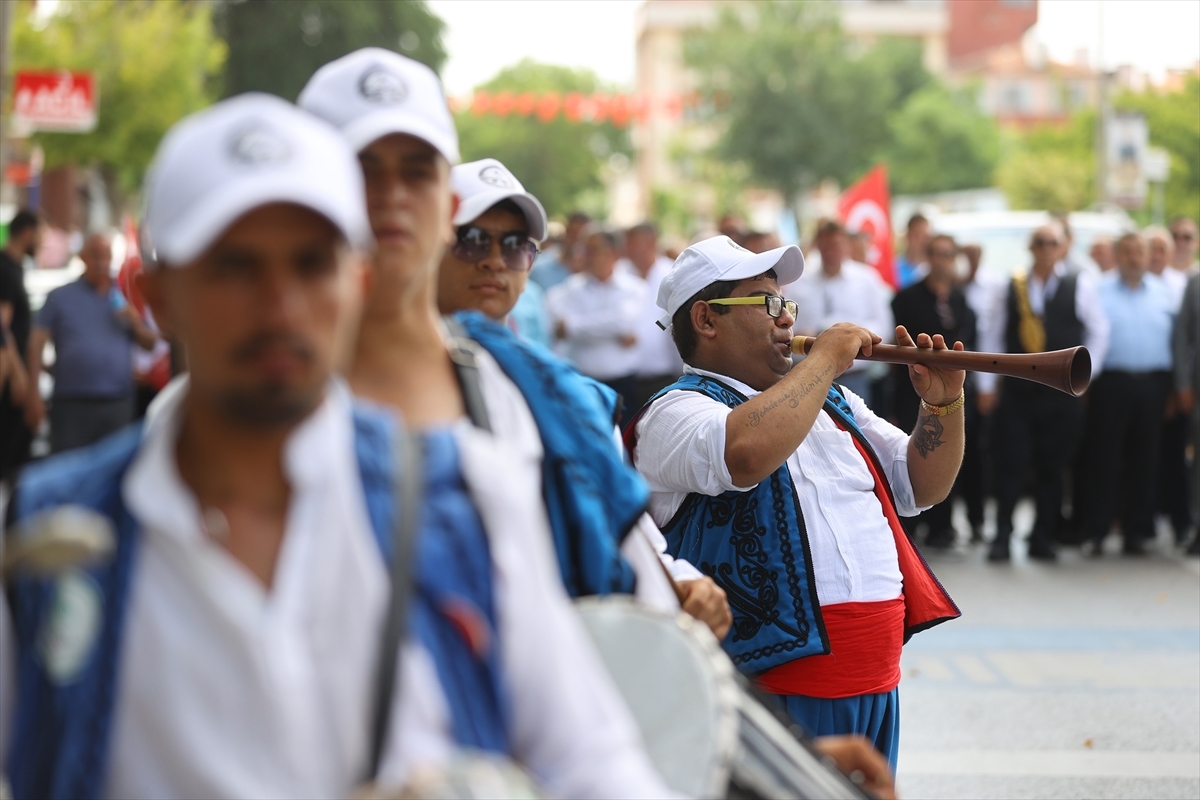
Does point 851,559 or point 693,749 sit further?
point 851,559

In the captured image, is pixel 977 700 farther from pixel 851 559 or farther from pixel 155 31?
pixel 155 31

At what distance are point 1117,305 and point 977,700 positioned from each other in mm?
5115

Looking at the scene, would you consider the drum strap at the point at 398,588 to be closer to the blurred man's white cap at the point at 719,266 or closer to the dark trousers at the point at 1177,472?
the blurred man's white cap at the point at 719,266

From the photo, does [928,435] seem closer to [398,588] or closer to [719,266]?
[719,266]

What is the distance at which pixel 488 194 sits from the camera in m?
3.57

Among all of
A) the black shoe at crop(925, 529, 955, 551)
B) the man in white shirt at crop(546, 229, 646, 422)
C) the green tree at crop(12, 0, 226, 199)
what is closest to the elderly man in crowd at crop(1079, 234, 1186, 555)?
the black shoe at crop(925, 529, 955, 551)

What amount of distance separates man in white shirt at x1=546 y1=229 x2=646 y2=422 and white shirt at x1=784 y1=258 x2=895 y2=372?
1.42m

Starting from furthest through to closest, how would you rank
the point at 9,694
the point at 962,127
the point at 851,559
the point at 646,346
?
the point at 962,127 → the point at 646,346 → the point at 851,559 → the point at 9,694

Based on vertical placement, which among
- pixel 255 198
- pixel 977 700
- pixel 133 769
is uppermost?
pixel 255 198

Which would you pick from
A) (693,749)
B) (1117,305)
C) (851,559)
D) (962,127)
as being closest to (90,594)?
(693,749)

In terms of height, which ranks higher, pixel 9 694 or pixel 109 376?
pixel 9 694

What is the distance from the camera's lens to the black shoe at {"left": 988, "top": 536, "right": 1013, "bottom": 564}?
1102 centimetres

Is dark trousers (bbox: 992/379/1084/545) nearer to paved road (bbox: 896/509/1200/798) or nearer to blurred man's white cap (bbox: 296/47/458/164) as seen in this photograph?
paved road (bbox: 896/509/1200/798)

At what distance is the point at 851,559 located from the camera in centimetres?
391
